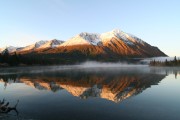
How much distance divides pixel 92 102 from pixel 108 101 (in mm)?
3521

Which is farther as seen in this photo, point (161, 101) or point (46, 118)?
point (161, 101)

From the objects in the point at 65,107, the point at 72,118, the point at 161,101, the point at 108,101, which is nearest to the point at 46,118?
the point at 72,118

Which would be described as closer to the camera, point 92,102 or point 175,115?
point 175,115

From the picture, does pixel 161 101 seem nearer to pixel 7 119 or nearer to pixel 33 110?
pixel 33 110

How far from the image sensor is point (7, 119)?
3497 centimetres

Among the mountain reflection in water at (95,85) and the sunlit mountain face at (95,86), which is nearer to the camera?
the sunlit mountain face at (95,86)

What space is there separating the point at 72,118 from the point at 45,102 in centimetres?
1549

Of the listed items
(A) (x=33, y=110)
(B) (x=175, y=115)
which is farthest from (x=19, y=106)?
(B) (x=175, y=115)

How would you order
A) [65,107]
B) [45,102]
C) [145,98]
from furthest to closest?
[145,98] < [45,102] < [65,107]

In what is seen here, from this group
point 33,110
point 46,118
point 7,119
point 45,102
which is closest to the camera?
point 7,119

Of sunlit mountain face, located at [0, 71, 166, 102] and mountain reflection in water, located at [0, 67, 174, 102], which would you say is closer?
sunlit mountain face, located at [0, 71, 166, 102]

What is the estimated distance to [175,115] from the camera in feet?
131

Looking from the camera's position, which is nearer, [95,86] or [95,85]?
[95,86]

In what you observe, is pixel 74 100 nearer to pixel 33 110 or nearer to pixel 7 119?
pixel 33 110
